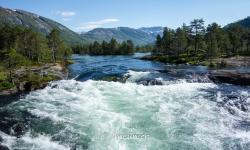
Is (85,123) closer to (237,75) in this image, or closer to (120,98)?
(120,98)

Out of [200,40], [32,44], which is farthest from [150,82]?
[200,40]

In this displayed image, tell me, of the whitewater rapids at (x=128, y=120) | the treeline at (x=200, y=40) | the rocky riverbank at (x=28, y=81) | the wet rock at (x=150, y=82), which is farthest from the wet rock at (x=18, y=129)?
the treeline at (x=200, y=40)

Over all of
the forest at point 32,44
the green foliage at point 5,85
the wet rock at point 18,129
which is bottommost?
the wet rock at point 18,129

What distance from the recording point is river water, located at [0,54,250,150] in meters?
27.0

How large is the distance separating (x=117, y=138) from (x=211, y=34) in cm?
10951

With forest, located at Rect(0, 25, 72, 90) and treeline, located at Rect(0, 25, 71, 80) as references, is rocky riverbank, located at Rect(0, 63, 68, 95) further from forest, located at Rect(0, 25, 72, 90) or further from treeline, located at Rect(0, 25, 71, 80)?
treeline, located at Rect(0, 25, 71, 80)

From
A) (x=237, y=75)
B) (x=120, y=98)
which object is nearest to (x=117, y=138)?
(x=120, y=98)

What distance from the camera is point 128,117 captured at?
34.6 meters

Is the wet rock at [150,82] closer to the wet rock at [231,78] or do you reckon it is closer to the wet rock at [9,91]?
the wet rock at [231,78]

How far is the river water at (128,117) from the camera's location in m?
27.0

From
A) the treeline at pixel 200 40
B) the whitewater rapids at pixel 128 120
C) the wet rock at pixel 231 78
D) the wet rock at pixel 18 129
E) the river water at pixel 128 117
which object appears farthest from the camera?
the treeline at pixel 200 40

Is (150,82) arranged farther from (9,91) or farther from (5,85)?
(5,85)

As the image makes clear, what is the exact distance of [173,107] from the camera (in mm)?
38375

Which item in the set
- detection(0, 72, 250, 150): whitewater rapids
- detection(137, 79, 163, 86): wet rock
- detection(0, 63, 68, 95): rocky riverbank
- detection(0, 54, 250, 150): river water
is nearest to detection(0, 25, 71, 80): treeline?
detection(0, 63, 68, 95): rocky riverbank
